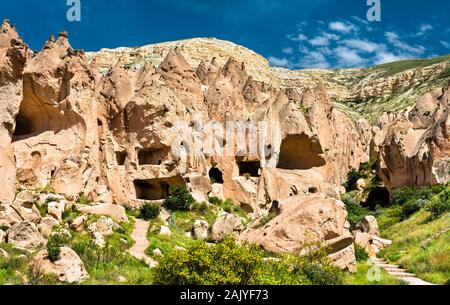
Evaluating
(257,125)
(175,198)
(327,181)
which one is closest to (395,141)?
(327,181)

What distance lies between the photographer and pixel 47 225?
21.6m

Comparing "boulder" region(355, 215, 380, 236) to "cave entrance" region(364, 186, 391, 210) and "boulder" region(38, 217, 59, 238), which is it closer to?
"cave entrance" region(364, 186, 391, 210)

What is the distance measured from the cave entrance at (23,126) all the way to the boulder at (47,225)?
893 cm

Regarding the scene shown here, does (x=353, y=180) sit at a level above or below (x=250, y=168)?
below

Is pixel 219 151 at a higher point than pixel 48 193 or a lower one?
higher

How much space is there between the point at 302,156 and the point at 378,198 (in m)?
6.88

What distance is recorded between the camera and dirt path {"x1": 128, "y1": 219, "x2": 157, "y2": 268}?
65.0 ft

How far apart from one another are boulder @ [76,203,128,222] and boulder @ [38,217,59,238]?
9.09ft

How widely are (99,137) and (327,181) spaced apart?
67.1ft

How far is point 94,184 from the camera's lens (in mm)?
29344

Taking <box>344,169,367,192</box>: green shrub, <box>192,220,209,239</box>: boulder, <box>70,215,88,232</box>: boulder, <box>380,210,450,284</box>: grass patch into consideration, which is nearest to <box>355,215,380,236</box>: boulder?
<box>380,210,450,284</box>: grass patch

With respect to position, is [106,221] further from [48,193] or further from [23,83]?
[23,83]

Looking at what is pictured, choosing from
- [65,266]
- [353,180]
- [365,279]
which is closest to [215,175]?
[353,180]

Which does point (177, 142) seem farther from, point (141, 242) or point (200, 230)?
point (141, 242)
